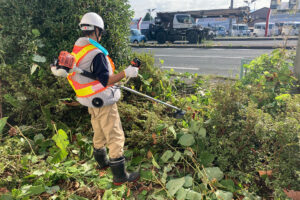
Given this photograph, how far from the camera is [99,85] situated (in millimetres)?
2035

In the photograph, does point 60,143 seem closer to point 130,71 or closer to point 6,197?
point 6,197

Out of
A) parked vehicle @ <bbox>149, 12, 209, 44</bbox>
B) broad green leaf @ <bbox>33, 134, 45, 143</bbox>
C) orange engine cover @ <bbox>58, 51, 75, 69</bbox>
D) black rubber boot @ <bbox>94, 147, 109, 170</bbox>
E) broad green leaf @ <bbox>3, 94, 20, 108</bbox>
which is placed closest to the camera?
orange engine cover @ <bbox>58, 51, 75, 69</bbox>

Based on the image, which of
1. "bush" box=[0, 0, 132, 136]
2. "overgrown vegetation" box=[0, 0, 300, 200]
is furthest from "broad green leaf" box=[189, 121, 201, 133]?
"bush" box=[0, 0, 132, 136]

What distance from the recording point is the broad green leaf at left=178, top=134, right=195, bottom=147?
7.87 feet

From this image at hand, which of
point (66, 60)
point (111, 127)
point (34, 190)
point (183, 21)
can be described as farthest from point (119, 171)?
point (183, 21)

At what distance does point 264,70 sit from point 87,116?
279cm

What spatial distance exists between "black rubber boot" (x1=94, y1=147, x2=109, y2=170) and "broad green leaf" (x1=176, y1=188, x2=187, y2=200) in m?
0.92

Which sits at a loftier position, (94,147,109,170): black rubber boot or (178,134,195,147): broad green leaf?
(178,134,195,147): broad green leaf

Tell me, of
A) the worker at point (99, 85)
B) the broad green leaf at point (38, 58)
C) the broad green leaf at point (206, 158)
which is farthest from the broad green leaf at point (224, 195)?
the broad green leaf at point (38, 58)

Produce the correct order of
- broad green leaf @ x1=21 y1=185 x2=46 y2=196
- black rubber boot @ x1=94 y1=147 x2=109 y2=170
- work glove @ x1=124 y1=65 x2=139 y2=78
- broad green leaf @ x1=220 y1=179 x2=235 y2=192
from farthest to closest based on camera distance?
black rubber boot @ x1=94 y1=147 x2=109 y2=170
work glove @ x1=124 y1=65 x2=139 y2=78
broad green leaf @ x1=220 y1=179 x2=235 y2=192
broad green leaf @ x1=21 y1=185 x2=46 y2=196

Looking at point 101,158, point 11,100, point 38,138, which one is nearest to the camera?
point 101,158

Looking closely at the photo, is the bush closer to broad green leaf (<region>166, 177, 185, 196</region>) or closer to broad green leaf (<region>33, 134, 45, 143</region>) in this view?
broad green leaf (<region>33, 134, 45, 143</region>)

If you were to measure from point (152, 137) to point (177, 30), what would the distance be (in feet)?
59.3

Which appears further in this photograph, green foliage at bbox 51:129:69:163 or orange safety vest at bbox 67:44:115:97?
green foliage at bbox 51:129:69:163
